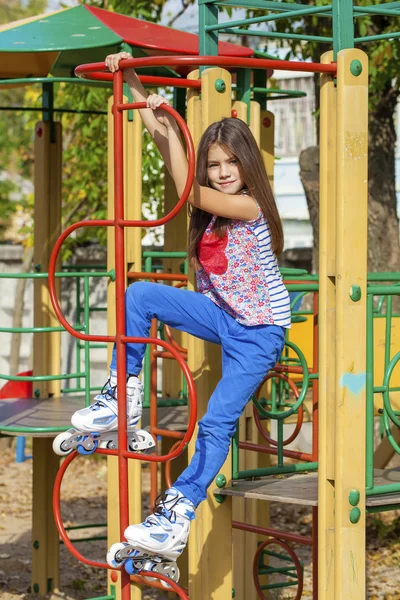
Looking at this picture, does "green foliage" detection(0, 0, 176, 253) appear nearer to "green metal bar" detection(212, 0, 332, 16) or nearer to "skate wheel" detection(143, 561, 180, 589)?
"green metal bar" detection(212, 0, 332, 16)

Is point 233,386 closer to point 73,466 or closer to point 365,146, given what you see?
point 365,146

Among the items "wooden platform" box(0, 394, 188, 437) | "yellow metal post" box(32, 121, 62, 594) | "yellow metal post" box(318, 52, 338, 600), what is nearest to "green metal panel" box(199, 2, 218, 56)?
"yellow metal post" box(318, 52, 338, 600)

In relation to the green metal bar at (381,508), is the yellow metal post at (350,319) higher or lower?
higher

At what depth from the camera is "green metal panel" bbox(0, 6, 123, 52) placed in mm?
5836

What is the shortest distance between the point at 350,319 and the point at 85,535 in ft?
15.5

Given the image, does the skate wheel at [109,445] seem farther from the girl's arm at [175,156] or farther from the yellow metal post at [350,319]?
the girl's arm at [175,156]

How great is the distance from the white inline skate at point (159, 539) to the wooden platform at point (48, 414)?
189cm

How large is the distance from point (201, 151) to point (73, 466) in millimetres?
6782

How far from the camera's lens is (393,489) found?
4070 mm

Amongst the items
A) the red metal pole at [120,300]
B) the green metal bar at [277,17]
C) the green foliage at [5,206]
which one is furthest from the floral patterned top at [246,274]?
the green foliage at [5,206]

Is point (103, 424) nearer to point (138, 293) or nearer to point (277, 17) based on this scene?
point (138, 293)

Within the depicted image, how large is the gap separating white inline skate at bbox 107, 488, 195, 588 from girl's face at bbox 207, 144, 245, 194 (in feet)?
3.58

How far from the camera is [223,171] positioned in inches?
154

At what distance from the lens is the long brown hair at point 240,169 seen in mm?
3896
